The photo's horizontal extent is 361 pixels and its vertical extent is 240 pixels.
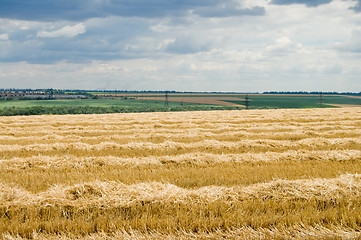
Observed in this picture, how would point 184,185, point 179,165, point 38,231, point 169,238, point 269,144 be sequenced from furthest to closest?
point 269,144, point 179,165, point 184,185, point 38,231, point 169,238

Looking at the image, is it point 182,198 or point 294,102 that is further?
point 294,102

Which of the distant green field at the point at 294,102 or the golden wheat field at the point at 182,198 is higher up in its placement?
the distant green field at the point at 294,102

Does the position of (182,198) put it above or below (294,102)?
below

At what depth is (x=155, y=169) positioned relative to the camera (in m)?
8.43

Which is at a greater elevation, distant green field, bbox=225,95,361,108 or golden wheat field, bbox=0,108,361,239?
distant green field, bbox=225,95,361,108

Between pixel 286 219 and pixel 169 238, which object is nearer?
pixel 169 238

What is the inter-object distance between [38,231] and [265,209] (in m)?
3.82

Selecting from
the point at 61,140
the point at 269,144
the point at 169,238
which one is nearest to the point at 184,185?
the point at 169,238

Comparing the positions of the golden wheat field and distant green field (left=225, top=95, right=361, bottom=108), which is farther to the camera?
distant green field (left=225, top=95, right=361, bottom=108)

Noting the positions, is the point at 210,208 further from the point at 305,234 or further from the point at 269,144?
the point at 269,144

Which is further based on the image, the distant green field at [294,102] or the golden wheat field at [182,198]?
the distant green field at [294,102]

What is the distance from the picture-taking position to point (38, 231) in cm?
475

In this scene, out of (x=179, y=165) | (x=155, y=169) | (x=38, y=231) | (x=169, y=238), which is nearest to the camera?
(x=169, y=238)

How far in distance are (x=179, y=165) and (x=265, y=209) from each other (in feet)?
12.6
